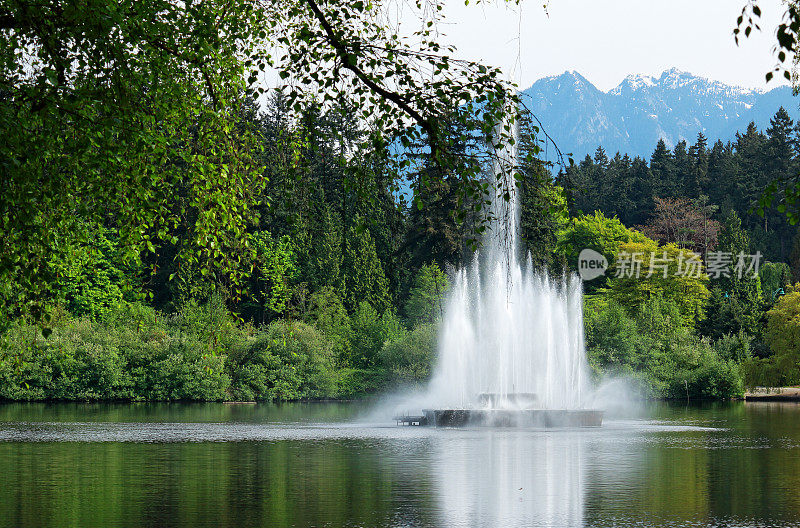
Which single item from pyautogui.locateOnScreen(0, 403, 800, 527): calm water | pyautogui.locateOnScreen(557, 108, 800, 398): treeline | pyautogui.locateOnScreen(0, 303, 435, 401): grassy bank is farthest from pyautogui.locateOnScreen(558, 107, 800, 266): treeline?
pyautogui.locateOnScreen(0, 403, 800, 527): calm water

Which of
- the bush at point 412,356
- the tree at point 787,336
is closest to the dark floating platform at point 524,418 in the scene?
the bush at point 412,356

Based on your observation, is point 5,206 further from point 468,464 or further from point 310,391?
point 310,391

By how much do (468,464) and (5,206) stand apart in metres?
16.5

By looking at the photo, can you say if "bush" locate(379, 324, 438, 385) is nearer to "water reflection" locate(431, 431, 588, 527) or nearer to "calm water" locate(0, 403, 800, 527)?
"calm water" locate(0, 403, 800, 527)

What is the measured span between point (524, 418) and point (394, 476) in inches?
751

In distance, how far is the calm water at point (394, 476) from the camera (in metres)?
15.1

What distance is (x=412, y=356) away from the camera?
67125 millimetres

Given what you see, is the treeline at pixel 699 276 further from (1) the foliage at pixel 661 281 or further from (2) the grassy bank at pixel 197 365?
(2) the grassy bank at pixel 197 365

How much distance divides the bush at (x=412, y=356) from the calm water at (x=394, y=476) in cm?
2769

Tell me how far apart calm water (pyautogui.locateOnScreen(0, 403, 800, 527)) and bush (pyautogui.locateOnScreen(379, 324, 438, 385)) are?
27.7 metres

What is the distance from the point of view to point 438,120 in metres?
8.88

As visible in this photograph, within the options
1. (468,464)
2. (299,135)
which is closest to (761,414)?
A: (468,464)

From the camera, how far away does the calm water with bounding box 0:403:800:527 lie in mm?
15086

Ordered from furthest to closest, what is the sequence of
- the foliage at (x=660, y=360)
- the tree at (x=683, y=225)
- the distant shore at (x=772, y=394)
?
1. the tree at (x=683, y=225)
2. the distant shore at (x=772, y=394)
3. the foliage at (x=660, y=360)
